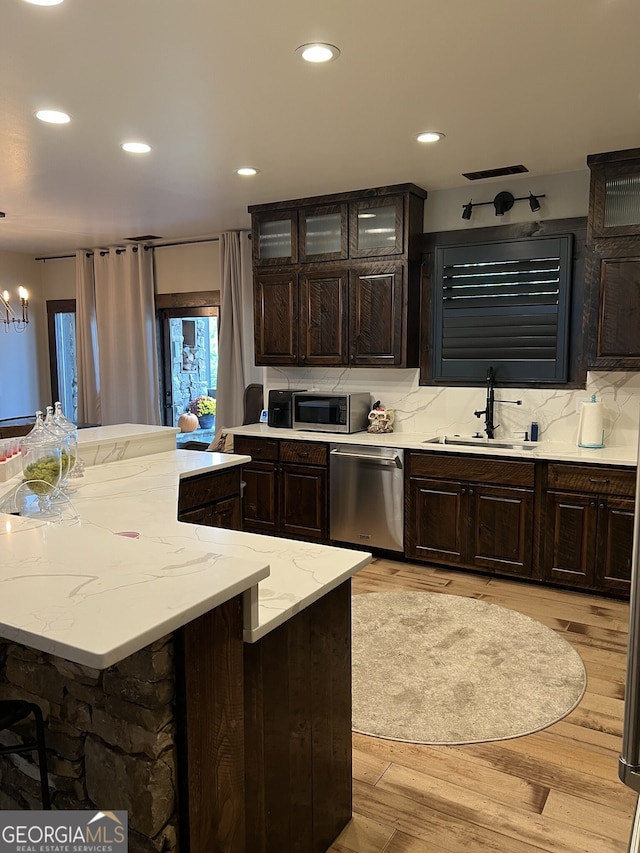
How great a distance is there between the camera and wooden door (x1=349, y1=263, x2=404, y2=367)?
473 cm

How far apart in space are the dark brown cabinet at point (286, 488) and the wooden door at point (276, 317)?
0.74m

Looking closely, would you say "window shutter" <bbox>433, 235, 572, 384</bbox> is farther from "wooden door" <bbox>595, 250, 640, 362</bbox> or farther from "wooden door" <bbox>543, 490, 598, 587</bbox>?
"wooden door" <bbox>543, 490, 598, 587</bbox>

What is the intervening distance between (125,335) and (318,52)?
5.16m

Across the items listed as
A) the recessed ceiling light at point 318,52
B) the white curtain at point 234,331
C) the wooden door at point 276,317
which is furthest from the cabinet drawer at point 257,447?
the recessed ceiling light at point 318,52

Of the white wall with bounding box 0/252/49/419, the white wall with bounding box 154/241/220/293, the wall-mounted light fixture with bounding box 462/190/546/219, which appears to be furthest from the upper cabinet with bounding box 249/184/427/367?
the white wall with bounding box 0/252/49/419

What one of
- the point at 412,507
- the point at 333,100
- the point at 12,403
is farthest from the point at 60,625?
the point at 12,403

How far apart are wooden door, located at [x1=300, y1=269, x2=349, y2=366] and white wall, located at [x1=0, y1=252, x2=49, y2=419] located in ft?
14.3

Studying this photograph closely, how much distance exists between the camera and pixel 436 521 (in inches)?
177

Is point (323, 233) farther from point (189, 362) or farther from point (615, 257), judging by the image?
point (189, 362)

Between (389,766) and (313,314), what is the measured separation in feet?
11.2

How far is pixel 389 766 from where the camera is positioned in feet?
8.09

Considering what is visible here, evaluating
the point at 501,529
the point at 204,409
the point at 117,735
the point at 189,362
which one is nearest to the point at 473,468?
the point at 501,529

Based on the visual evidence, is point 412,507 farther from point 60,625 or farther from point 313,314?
point 60,625

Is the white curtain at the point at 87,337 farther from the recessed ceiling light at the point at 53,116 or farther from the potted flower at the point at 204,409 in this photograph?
the recessed ceiling light at the point at 53,116
